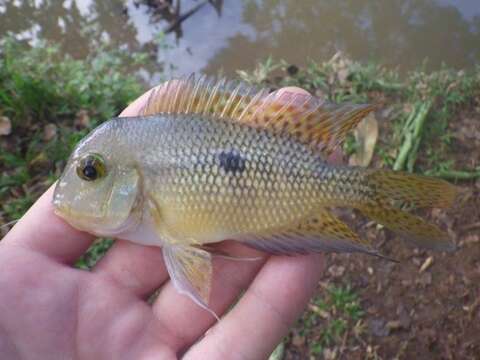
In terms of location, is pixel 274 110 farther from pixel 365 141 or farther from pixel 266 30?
pixel 266 30

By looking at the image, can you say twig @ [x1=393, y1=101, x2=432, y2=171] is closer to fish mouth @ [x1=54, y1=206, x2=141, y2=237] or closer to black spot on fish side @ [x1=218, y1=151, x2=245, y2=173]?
black spot on fish side @ [x1=218, y1=151, x2=245, y2=173]

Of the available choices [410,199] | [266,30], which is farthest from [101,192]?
[266,30]

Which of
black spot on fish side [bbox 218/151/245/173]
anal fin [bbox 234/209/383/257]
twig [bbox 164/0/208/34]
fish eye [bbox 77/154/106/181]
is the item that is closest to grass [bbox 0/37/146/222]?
fish eye [bbox 77/154/106/181]

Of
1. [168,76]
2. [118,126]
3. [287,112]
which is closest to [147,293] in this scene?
[118,126]

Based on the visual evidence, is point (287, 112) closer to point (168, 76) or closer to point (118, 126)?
point (118, 126)

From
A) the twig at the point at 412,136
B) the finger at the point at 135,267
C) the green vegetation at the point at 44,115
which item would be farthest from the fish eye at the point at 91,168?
the twig at the point at 412,136

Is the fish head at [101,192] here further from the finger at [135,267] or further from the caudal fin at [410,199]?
the caudal fin at [410,199]

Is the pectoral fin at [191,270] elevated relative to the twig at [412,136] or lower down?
elevated
